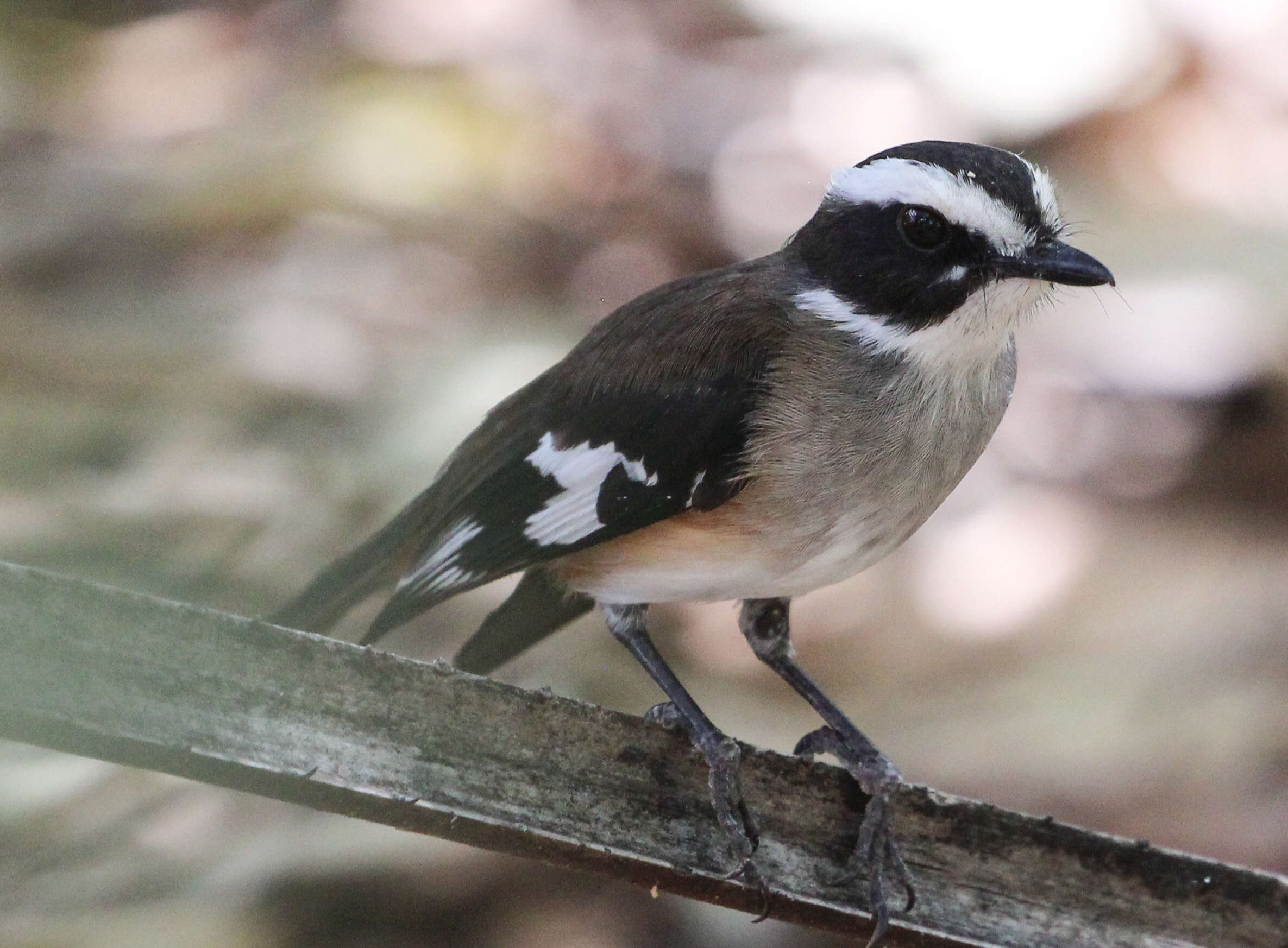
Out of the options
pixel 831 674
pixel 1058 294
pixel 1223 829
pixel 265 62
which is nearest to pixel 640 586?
pixel 1058 294

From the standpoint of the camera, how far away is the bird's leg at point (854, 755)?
1974 millimetres

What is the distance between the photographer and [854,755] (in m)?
2.16

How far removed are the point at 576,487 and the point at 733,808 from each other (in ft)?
1.80

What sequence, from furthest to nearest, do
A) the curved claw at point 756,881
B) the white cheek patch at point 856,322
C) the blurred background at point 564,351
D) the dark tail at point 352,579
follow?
the blurred background at point 564,351
the dark tail at point 352,579
the white cheek patch at point 856,322
the curved claw at point 756,881

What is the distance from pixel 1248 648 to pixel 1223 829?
46 centimetres

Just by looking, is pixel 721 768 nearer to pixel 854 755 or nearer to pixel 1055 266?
pixel 854 755

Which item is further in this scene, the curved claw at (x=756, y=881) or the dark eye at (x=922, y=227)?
the dark eye at (x=922, y=227)

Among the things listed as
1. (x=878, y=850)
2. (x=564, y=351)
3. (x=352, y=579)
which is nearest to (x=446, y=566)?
(x=352, y=579)

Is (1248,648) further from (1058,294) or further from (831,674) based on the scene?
(1058,294)

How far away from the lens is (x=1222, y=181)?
15.3ft

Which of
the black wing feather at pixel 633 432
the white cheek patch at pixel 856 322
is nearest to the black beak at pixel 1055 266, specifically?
the white cheek patch at pixel 856 322

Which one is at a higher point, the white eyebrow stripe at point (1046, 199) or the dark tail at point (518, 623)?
the white eyebrow stripe at point (1046, 199)

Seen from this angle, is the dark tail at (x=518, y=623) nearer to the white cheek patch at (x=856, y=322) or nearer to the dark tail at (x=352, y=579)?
the dark tail at (x=352, y=579)

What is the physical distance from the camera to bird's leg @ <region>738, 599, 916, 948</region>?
1.97 meters
